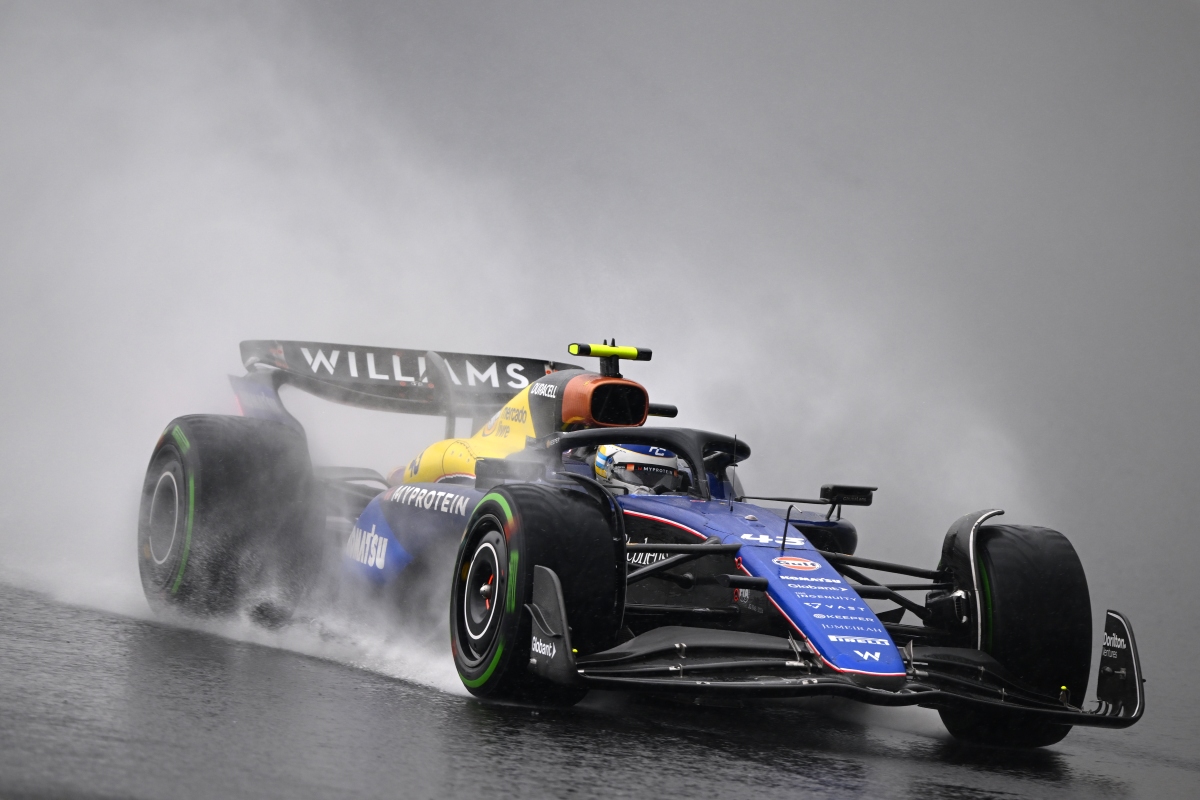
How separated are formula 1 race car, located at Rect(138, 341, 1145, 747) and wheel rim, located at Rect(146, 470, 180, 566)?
15 mm

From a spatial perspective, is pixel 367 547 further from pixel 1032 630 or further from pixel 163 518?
pixel 1032 630

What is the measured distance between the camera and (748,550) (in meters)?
5.00

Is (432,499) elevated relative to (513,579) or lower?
elevated

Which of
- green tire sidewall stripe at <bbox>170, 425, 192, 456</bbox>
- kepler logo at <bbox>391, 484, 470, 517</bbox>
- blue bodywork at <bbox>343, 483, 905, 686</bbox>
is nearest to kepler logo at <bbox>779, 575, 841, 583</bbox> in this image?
blue bodywork at <bbox>343, 483, 905, 686</bbox>

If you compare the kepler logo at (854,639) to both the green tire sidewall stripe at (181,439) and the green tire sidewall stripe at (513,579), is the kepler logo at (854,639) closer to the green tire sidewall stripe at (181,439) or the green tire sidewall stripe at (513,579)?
the green tire sidewall stripe at (513,579)

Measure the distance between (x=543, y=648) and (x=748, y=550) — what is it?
39.7 inches

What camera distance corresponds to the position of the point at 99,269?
16.4m

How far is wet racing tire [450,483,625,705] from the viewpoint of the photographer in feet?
15.0

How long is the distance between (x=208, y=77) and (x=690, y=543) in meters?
14.5

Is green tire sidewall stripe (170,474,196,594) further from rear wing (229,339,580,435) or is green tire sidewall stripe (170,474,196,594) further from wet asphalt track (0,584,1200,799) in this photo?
rear wing (229,339,580,435)

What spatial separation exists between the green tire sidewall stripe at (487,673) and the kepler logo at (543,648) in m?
0.12

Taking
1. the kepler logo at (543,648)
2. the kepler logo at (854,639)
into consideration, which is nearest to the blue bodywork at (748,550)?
the kepler logo at (854,639)

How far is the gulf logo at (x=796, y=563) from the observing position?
4.93m

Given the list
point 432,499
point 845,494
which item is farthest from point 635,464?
point 845,494
